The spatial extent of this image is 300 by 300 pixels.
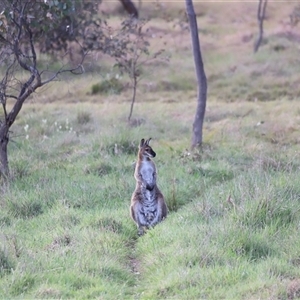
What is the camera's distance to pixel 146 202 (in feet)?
30.5

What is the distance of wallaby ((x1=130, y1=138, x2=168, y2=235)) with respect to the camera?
30.2 ft

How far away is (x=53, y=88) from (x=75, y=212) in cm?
1162

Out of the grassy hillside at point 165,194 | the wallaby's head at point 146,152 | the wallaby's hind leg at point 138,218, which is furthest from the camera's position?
the wallaby's head at point 146,152

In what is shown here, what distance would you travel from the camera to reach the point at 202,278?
697 centimetres

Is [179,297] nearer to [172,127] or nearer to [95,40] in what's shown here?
[172,127]

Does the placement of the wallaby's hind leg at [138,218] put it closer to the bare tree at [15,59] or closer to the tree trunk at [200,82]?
the bare tree at [15,59]

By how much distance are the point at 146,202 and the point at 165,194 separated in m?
1.16

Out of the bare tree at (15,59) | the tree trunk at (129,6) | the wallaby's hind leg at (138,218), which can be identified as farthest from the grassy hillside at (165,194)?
the tree trunk at (129,6)

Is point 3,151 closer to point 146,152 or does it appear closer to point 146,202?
point 146,152

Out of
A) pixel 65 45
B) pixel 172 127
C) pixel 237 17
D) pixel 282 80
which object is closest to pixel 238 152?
pixel 172 127

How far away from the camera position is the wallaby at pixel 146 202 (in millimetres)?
9211

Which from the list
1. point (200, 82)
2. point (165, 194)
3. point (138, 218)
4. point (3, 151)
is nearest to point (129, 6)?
point (200, 82)

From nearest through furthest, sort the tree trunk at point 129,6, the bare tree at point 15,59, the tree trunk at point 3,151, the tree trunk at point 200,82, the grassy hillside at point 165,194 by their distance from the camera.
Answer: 1. the grassy hillside at point 165,194
2. the bare tree at point 15,59
3. the tree trunk at point 3,151
4. the tree trunk at point 200,82
5. the tree trunk at point 129,6

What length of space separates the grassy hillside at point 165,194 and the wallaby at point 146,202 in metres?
0.20
